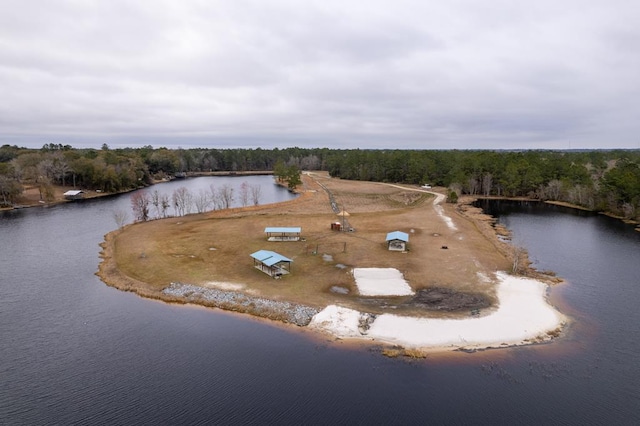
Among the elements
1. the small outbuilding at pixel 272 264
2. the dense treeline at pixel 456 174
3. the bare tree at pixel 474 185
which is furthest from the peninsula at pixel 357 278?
the bare tree at pixel 474 185

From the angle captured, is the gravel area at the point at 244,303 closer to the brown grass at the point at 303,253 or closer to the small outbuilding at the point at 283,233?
the brown grass at the point at 303,253

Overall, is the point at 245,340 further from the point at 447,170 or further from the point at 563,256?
the point at 447,170

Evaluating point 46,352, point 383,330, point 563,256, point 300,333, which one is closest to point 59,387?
point 46,352

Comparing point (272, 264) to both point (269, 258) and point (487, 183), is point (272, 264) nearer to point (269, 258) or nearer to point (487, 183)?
point (269, 258)

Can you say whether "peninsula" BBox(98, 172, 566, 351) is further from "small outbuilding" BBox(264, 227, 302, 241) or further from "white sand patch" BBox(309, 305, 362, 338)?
"small outbuilding" BBox(264, 227, 302, 241)

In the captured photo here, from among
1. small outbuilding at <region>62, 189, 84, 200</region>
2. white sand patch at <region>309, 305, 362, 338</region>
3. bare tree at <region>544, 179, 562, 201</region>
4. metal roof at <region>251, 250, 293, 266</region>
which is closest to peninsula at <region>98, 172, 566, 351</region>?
white sand patch at <region>309, 305, 362, 338</region>

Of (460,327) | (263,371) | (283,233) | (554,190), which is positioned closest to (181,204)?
(283,233)

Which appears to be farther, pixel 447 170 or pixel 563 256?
pixel 447 170
